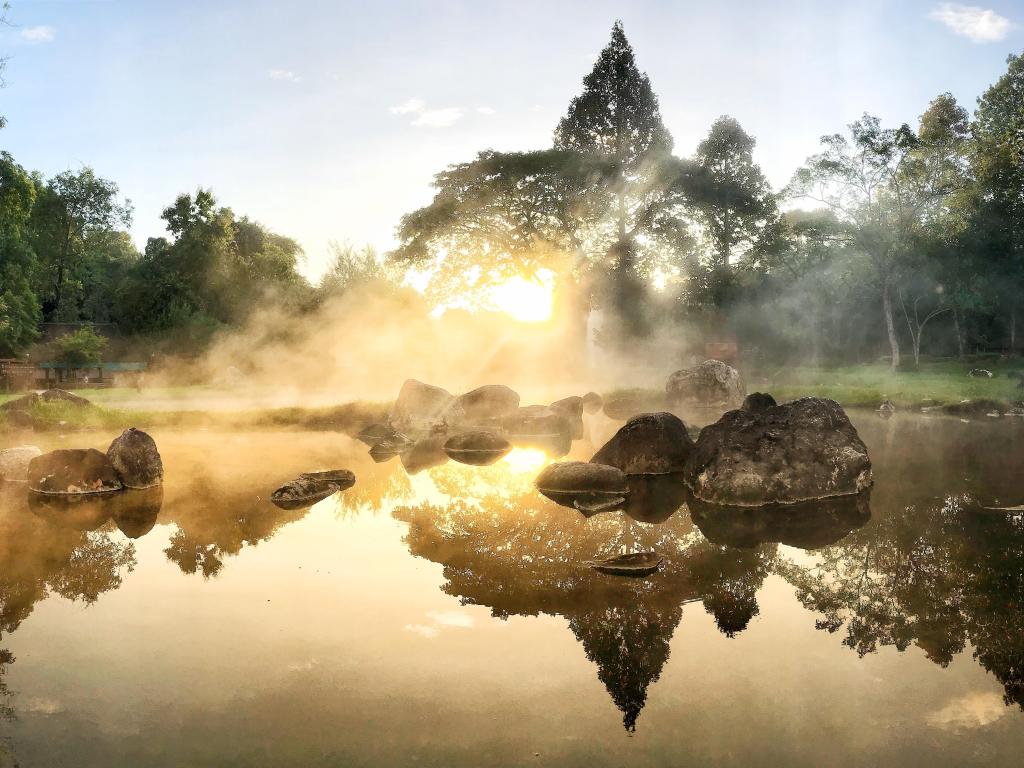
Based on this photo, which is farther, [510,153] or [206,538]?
[510,153]

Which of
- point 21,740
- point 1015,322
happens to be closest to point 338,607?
point 21,740

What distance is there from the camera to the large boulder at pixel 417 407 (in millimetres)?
24538

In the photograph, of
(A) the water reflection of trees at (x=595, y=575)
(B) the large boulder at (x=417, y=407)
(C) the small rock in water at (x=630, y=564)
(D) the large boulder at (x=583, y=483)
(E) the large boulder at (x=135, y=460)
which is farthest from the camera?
(B) the large boulder at (x=417, y=407)

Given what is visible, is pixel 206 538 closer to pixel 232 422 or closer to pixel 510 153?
pixel 232 422

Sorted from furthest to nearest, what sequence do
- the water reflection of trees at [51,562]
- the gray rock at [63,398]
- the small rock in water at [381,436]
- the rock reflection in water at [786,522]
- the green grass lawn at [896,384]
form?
1. the green grass lawn at [896,384]
2. the gray rock at [63,398]
3. the small rock in water at [381,436]
4. the rock reflection in water at [786,522]
5. the water reflection of trees at [51,562]

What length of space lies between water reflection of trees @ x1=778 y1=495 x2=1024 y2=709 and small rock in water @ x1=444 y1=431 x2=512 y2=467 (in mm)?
10568

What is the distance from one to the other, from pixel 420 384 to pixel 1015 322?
4175 centimetres

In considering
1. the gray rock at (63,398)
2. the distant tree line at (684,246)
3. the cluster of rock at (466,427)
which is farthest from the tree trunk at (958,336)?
the gray rock at (63,398)

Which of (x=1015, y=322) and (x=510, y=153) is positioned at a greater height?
(x=510, y=153)

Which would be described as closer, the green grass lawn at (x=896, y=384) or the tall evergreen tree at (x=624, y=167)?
the green grass lawn at (x=896, y=384)

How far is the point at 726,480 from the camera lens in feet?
43.7

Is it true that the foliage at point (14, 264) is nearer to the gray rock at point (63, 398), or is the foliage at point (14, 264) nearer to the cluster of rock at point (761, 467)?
the gray rock at point (63, 398)

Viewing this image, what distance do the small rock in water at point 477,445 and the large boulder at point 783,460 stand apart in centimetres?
A: 697

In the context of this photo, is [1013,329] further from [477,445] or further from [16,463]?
[16,463]
